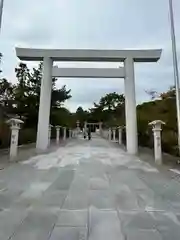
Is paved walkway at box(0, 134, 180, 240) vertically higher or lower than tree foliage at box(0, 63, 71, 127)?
lower

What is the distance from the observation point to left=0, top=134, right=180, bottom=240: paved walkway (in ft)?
11.0

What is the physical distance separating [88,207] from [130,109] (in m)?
11.2

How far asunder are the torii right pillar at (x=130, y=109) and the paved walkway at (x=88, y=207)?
7.25 metres

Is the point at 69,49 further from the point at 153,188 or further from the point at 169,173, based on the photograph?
the point at 153,188

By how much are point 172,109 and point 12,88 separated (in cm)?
1537

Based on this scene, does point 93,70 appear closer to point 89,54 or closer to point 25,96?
point 89,54

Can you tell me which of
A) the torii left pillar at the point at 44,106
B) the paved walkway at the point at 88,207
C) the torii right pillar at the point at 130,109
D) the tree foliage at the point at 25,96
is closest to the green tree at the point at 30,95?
the tree foliage at the point at 25,96

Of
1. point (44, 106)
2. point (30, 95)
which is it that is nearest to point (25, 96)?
point (30, 95)

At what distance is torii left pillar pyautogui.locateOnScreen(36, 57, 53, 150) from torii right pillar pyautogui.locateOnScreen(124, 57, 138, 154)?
4435mm

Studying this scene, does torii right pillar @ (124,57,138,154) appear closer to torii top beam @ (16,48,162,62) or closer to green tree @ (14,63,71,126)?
torii top beam @ (16,48,162,62)

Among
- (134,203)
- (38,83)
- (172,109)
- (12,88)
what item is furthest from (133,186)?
(38,83)

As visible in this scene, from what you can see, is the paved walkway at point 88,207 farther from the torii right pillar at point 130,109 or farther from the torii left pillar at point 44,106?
the torii left pillar at point 44,106

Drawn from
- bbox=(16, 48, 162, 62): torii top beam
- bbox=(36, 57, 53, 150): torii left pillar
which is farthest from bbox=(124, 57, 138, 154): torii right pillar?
bbox=(36, 57, 53, 150): torii left pillar

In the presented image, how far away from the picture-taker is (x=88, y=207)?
177 inches
